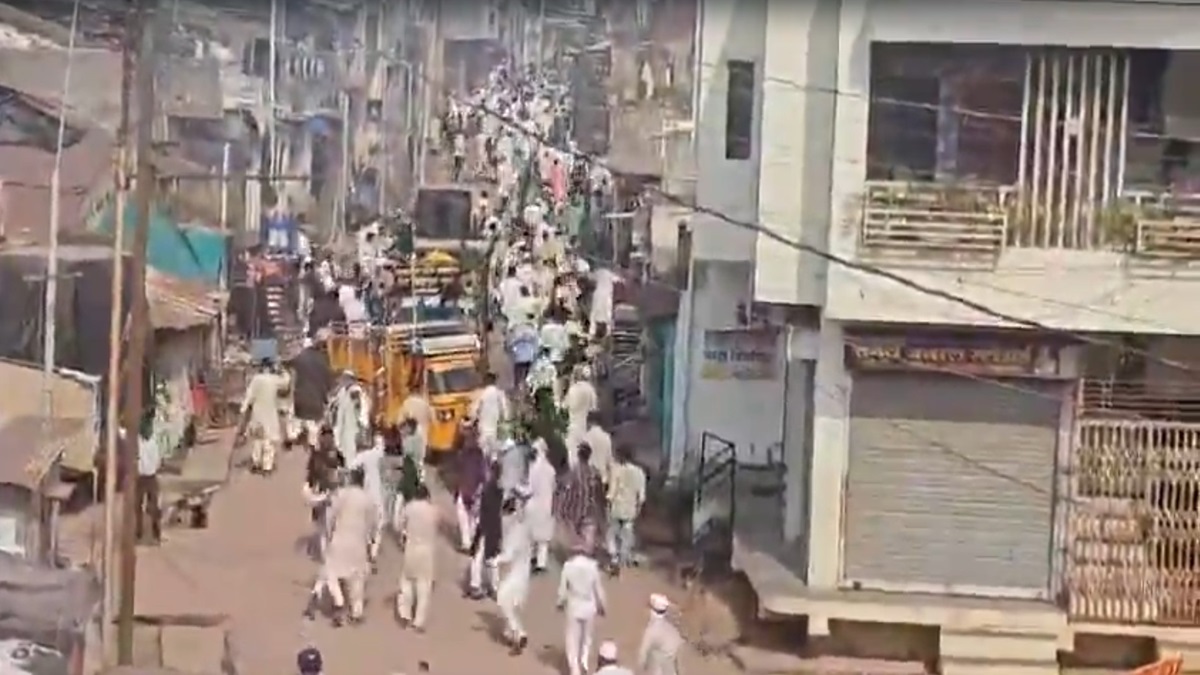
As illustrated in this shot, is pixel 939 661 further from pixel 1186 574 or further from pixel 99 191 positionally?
pixel 99 191

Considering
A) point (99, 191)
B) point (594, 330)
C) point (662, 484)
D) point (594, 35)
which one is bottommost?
point (662, 484)

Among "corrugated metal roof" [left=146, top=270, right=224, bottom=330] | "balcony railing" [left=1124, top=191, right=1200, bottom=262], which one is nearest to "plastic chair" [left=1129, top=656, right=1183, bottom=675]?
"balcony railing" [left=1124, top=191, right=1200, bottom=262]

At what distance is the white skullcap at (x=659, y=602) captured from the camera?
6.93ft

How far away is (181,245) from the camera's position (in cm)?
210

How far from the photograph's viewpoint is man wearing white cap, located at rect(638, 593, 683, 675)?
2.10m

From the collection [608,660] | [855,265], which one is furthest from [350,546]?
[855,265]

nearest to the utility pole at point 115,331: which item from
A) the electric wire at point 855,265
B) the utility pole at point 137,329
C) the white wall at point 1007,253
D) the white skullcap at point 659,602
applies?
the utility pole at point 137,329

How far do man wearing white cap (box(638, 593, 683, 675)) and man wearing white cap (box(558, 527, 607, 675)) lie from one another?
0.06m

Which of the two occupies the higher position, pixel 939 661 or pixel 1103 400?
pixel 1103 400

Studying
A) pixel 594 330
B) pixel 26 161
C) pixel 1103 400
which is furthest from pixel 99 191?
pixel 1103 400

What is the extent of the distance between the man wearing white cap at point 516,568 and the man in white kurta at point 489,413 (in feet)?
0.20

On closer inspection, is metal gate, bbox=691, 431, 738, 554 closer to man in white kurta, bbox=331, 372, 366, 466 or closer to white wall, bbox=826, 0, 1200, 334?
white wall, bbox=826, 0, 1200, 334

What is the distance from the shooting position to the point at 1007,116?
2.03m

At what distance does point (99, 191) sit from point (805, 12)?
816mm
